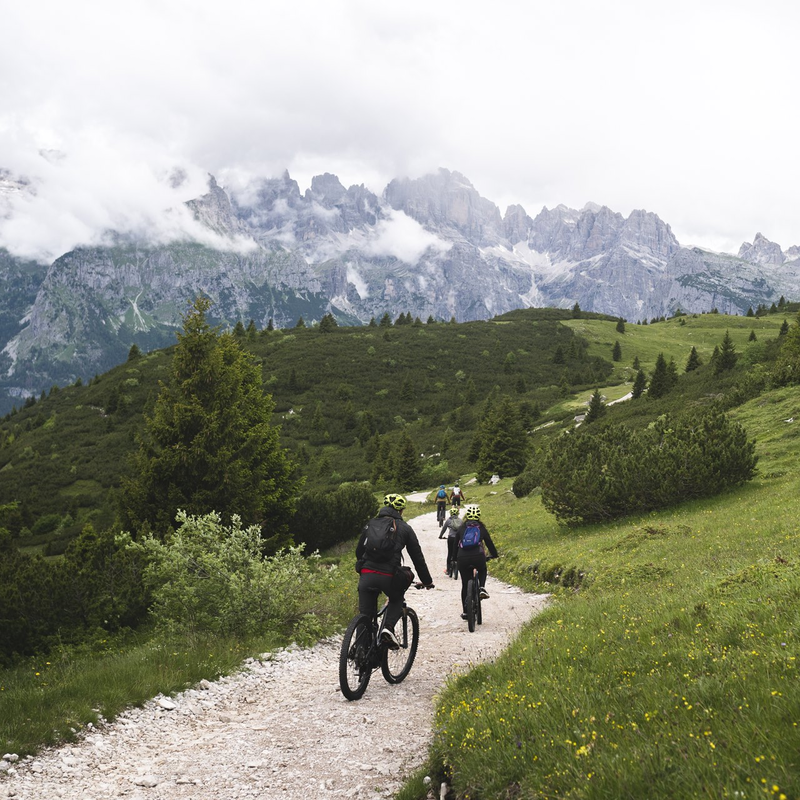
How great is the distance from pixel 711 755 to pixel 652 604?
5611mm

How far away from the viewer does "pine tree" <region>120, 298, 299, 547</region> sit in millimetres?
18547

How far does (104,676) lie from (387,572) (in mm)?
4389

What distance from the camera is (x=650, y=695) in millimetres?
4664

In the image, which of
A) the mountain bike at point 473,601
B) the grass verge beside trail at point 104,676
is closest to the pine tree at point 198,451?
the grass verge beside trail at point 104,676

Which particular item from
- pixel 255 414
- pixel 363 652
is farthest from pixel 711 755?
pixel 255 414

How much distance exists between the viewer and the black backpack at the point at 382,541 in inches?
Result: 318

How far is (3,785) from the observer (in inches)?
211

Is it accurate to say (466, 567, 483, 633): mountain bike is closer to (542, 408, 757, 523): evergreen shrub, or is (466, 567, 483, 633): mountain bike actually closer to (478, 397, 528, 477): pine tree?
(542, 408, 757, 523): evergreen shrub

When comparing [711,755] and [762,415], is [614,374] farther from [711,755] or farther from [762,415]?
[711,755]

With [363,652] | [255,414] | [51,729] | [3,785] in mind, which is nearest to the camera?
[3,785]

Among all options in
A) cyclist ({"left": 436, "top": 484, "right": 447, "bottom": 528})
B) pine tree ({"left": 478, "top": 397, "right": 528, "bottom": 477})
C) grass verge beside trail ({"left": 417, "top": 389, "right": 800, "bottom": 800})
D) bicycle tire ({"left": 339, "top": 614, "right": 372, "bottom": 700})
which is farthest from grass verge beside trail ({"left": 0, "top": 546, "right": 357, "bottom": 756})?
pine tree ({"left": 478, "top": 397, "right": 528, "bottom": 477})

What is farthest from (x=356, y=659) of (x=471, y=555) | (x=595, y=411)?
(x=595, y=411)

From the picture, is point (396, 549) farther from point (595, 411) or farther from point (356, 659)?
point (595, 411)

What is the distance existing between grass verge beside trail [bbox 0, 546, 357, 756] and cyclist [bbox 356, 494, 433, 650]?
2912 mm
